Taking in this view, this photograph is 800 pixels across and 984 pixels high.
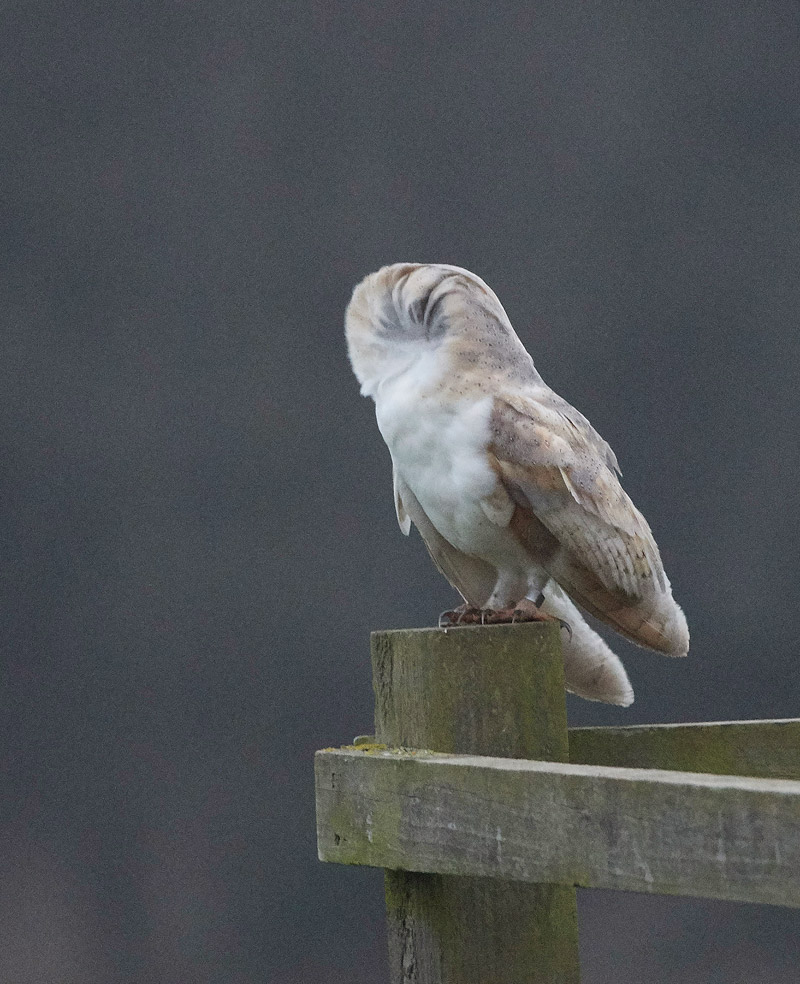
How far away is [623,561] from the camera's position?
210 cm

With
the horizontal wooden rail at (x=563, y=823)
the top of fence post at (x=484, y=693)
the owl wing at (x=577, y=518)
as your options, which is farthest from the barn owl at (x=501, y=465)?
the horizontal wooden rail at (x=563, y=823)

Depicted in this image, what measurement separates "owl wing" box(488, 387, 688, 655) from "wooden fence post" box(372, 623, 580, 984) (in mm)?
344

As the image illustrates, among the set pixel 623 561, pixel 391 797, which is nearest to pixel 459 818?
pixel 391 797

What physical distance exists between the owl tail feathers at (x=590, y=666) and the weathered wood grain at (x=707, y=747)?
0.22 m

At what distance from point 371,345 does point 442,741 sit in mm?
809

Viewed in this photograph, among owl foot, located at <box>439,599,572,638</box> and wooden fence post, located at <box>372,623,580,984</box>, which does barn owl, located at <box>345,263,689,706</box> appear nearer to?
owl foot, located at <box>439,599,572,638</box>

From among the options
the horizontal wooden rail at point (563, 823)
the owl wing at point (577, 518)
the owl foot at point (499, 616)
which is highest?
the owl wing at point (577, 518)

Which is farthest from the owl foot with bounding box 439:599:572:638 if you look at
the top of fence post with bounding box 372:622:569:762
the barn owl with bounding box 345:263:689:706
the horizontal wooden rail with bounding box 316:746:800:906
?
the horizontal wooden rail with bounding box 316:746:800:906

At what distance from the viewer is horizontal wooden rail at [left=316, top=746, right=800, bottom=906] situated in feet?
3.92

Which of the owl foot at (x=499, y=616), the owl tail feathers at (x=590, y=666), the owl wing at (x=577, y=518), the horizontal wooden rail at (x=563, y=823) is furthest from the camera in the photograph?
the owl tail feathers at (x=590, y=666)

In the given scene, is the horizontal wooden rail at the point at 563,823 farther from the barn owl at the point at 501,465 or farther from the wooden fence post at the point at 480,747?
the barn owl at the point at 501,465

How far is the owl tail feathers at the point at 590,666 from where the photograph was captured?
2256mm

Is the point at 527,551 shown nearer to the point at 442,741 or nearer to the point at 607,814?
the point at 442,741

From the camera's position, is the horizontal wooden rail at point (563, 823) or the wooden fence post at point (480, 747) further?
the wooden fence post at point (480, 747)
